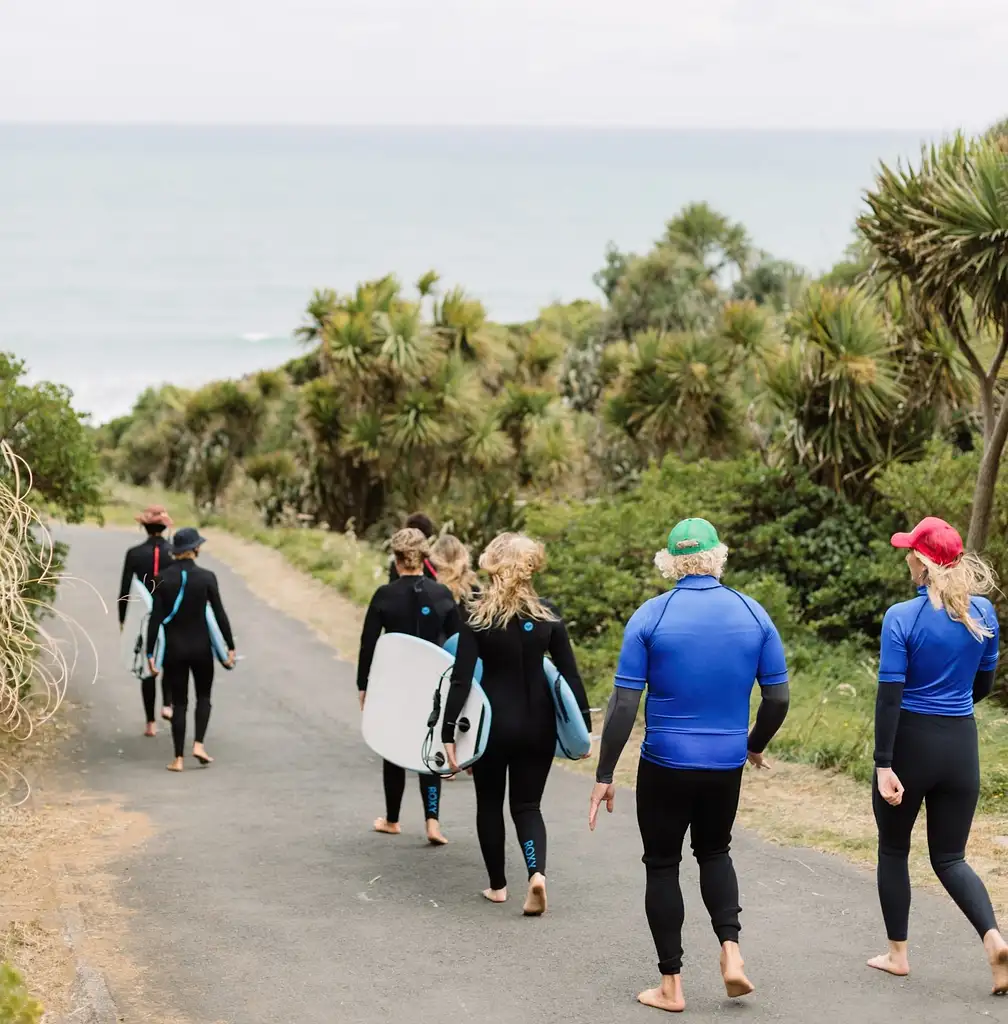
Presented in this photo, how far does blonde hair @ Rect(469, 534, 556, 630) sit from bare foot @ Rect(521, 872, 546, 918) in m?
1.16

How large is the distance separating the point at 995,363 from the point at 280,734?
654cm

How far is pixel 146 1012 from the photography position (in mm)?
5500

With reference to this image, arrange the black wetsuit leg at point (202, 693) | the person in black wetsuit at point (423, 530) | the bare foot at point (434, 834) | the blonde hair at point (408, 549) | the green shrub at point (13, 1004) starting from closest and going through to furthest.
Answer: the green shrub at point (13, 1004) → the bare foot at point (434, 834) → the blonde hair at point (408, 549) → the person in black wetsuit at point (423, 530) → the black wetsuit leg at point (202, 693)

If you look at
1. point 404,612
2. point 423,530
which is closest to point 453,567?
point 404,612

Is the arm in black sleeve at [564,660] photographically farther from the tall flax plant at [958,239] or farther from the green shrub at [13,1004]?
the tall flax plant at [958,239]

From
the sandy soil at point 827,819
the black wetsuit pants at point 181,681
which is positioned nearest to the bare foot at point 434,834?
the sandy soil at point 827,819

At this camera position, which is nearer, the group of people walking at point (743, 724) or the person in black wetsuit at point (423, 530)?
the group of people walking at point (743, 724)

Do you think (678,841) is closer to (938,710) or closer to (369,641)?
(938,710)

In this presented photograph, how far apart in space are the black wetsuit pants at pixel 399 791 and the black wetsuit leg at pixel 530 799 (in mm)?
1320

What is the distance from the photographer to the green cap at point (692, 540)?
17.6 ft

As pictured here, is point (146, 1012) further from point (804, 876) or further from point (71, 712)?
point (71, 712)

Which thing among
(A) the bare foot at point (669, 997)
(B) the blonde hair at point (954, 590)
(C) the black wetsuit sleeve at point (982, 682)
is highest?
(B) the blonde hair at point (954, 590)

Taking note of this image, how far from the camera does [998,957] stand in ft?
17.6

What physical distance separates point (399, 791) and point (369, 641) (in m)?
0.86
